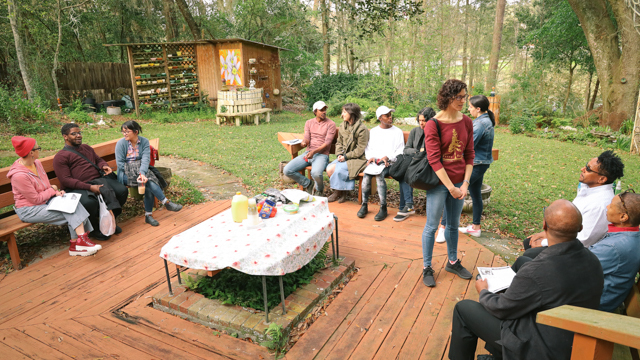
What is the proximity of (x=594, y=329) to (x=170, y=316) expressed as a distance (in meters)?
2.82

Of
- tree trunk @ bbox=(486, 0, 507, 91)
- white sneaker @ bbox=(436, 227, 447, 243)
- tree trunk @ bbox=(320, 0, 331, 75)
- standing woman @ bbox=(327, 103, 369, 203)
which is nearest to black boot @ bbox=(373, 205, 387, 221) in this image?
standing woman @ bbox=(327, 103, 369, 203)

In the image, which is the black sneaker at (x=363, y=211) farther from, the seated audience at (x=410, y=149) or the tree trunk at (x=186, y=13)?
the tree trunk at (x=186, y=13)

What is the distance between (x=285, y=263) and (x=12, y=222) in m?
3.25

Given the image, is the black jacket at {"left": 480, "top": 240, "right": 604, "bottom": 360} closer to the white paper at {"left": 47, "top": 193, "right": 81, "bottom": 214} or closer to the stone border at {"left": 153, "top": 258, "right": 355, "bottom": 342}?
the stone border at {"left": 153, "top": 258, "right": 355, "bottom": 342}

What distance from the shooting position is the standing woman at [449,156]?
301 cm

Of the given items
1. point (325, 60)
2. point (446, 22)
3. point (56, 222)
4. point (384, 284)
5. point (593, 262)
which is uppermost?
point (446, 22)

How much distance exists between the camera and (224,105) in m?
12.8

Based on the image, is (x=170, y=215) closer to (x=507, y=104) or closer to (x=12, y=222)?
(x=12, y=222)

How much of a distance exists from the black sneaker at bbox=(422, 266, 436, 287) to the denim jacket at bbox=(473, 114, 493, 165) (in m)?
1.37

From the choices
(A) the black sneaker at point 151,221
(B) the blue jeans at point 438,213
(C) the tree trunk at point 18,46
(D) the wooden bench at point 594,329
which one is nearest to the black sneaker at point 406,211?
(B) the blue jeans at point 438,213

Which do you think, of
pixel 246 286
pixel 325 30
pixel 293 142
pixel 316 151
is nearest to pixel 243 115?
pixel 293 142

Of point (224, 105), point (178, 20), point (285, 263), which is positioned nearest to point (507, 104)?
point (224, 105)

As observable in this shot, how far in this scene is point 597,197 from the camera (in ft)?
9.46

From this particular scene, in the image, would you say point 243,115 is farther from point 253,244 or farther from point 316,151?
point 253,244
